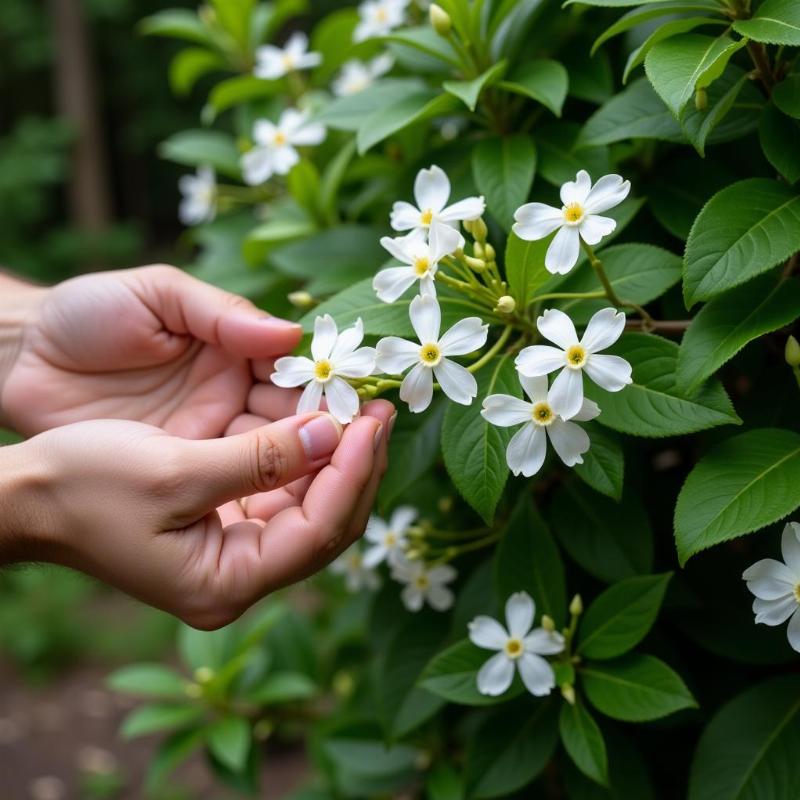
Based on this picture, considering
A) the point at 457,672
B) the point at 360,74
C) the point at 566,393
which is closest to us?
the point at 566,393

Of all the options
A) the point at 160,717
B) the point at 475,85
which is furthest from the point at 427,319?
the point at 160,717

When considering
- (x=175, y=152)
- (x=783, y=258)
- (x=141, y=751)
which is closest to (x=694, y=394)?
(x=783, y=258)

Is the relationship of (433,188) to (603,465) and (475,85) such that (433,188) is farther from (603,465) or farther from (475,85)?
(603,465)

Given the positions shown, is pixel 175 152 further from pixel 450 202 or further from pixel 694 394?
pixel 694 394

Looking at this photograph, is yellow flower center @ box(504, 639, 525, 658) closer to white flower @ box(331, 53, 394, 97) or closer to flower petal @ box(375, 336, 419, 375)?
flower petal @ box(375, 336, 419, 375)

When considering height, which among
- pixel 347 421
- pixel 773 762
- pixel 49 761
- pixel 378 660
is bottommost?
pixel 49 761

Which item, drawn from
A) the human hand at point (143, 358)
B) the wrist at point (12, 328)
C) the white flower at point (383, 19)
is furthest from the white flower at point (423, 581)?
the white flower at point (383, 19)
